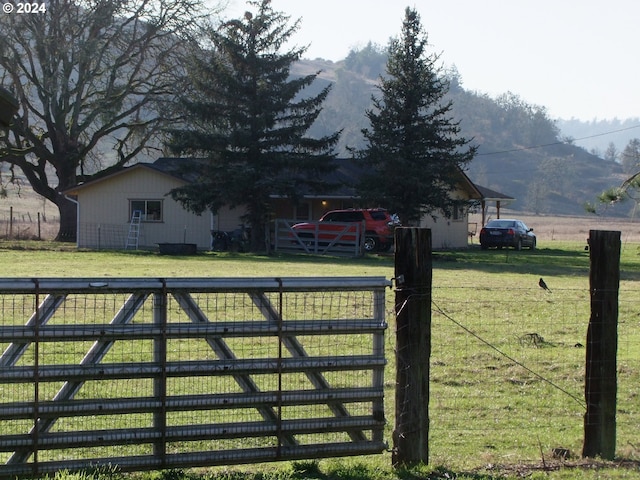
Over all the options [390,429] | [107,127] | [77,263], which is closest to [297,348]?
[390,429]

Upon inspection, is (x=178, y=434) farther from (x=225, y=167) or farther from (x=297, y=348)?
(x=225, y=167)

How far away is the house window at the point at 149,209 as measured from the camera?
147 ft

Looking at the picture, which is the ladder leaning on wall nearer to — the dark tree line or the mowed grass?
the dark tree line

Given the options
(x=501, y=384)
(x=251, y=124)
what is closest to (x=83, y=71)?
(x=251, y=124)

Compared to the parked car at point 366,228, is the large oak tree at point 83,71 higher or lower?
higher

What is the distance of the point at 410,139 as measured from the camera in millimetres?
38375

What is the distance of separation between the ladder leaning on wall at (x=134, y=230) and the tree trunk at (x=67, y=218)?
6.41 meters

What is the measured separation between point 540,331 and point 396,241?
762cm

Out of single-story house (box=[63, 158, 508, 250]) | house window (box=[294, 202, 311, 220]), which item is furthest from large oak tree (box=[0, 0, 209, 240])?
house window (box=[294, 202, 311, 220])

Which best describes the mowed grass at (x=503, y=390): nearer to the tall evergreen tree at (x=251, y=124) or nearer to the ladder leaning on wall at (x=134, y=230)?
the tall evergreen tree at (x=251, y=124)

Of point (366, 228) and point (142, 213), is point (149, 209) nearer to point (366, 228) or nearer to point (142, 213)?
point (142, 213)

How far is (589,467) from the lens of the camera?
6938 millimetres

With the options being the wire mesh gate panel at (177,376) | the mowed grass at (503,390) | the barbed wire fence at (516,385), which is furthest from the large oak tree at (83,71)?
the wire mesh gate panel at (177,376)

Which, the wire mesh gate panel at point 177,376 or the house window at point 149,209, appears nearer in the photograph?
the wire mesh gate panel at point 177,376
